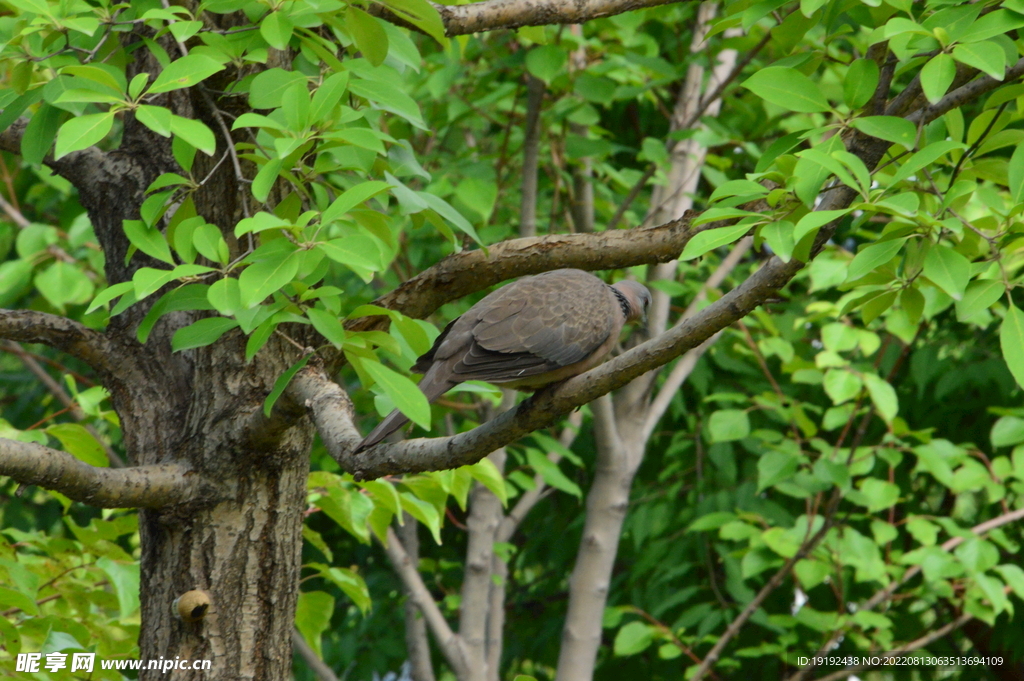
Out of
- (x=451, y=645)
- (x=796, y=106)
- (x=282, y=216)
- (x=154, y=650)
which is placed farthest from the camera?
(x=451, y=645)

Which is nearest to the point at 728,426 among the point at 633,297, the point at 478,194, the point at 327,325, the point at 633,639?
the point at 633,639

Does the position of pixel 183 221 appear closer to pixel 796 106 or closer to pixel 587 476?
pixel 796 106

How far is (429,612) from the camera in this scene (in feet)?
12.7

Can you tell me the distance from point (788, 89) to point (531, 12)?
2.93 feet

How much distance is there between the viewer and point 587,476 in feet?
18.1

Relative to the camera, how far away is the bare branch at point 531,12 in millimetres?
2396

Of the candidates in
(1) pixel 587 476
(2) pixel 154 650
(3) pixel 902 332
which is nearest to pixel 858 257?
(2) pixel 154 650

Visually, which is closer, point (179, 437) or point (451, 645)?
point (179, 437)

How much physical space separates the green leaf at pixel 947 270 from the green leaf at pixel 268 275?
44.8 inches

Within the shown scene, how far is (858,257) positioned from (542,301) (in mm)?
943

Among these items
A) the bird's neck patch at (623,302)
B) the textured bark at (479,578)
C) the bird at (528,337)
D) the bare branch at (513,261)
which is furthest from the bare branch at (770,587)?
the bare branch at (513,261)

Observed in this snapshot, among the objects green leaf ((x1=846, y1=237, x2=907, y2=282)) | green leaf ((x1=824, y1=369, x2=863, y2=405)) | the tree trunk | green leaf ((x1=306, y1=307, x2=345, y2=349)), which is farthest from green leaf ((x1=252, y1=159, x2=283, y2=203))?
green leaf ((x1=824, y1=369, x2=863, y2=405))

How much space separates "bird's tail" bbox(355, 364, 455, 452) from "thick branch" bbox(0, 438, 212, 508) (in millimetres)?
569

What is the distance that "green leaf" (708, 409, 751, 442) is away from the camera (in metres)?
3.93
